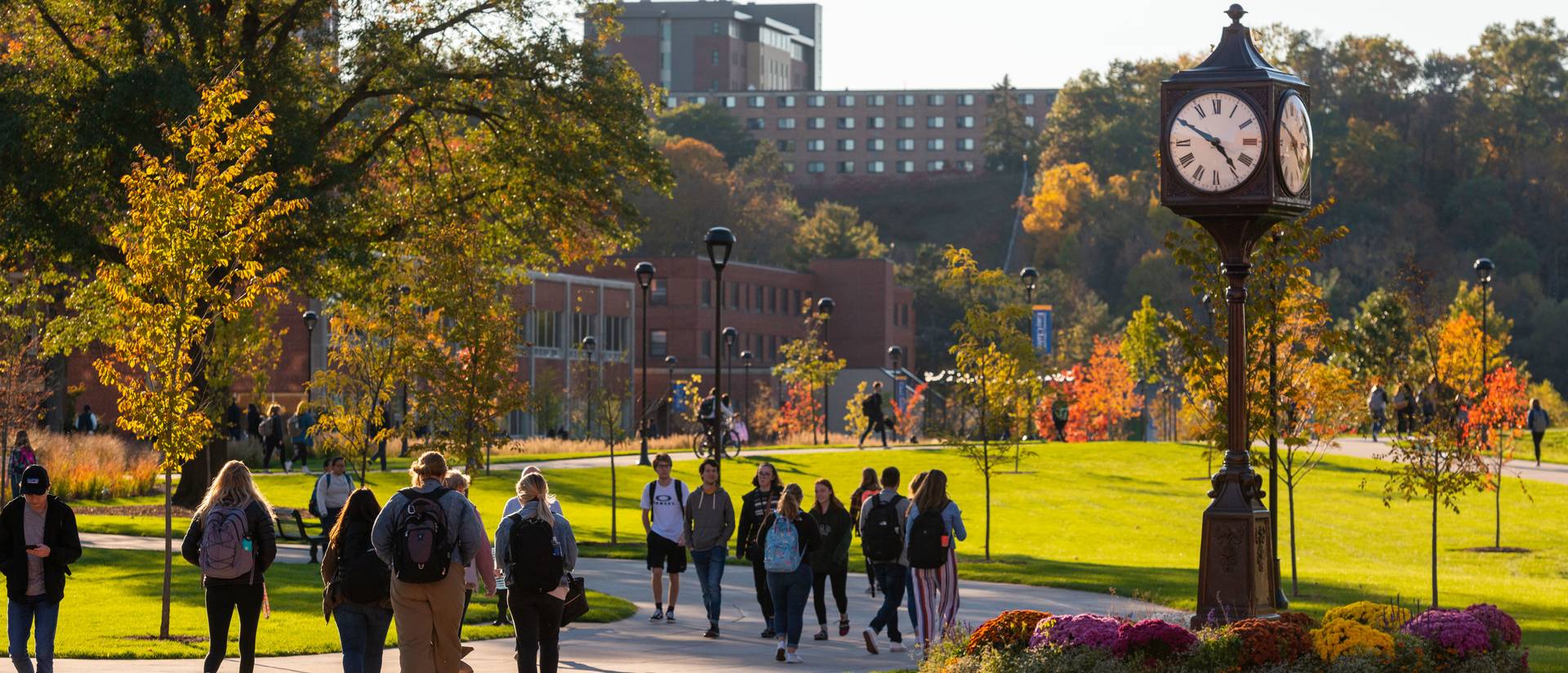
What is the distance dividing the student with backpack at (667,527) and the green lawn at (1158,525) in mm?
5083

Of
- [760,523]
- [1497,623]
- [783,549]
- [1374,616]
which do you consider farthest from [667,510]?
[1497,623]

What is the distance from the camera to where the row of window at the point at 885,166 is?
19362 centimetres

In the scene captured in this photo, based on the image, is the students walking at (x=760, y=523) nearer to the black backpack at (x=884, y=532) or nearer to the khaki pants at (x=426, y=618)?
the black backpack at (x=884, y=532)

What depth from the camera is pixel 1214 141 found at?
444 inches

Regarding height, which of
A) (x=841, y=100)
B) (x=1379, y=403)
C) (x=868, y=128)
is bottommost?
(x=1379, y=403)

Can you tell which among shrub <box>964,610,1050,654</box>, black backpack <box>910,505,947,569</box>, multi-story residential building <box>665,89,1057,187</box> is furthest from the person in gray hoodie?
multi-story residential building <box>665,89,1057,187</box>

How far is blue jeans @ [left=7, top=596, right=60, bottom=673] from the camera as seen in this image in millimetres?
14094

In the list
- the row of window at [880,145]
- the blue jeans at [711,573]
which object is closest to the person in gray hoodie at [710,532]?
the blue jeans at [711,573]

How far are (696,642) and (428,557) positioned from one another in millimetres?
6621

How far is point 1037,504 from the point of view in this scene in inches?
1612

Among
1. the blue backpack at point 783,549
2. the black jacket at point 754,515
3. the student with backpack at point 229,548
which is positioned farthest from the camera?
the black jacket at point 754,515

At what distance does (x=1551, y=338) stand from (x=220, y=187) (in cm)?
10854

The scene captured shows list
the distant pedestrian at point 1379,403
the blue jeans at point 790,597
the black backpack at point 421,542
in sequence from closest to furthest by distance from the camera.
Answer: the black backpack at point 421,542, the blue jeans at point 790,597, the distant pedestrian at point 1379,403

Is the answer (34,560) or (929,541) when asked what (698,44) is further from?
(34,560)
